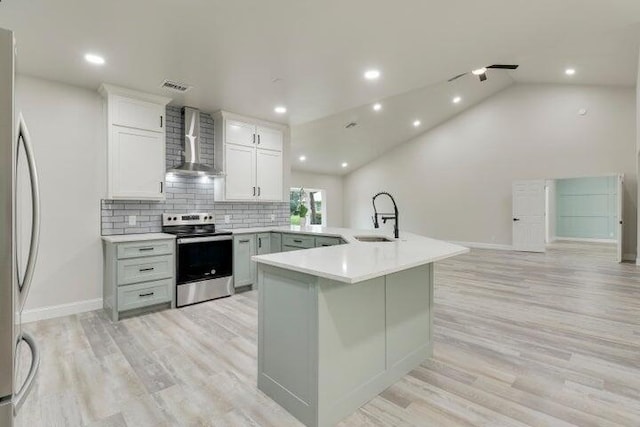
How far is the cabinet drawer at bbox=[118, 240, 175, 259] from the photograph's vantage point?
11.1 feet

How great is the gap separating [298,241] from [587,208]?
10688mm

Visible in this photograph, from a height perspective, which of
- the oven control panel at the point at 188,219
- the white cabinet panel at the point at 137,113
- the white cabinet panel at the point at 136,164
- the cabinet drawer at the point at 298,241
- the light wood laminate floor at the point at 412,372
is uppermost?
the white cabinet panel at the point at 137,113

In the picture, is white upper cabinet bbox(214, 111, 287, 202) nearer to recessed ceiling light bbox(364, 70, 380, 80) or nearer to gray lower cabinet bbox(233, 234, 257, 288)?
gray lower cabinet bbox(233, 234, 257, 288)

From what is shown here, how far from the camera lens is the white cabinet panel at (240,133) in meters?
4.61

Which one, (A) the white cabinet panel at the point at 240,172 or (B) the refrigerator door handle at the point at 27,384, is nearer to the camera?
(B) the refrigerator door handle at the point at 27,384

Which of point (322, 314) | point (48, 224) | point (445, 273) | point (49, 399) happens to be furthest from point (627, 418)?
point (48, 224)

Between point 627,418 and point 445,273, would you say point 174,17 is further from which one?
point 445,273

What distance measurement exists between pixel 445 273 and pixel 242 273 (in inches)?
136

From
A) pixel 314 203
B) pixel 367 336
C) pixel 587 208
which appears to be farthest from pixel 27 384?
pixel 587 208

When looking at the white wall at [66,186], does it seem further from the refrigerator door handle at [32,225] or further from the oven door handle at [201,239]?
the refrigerator door handle at [32,225]

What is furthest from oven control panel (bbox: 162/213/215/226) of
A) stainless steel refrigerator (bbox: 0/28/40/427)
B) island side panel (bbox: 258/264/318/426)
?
stainless steel refrigerator (bbox: 0/28/40/427)

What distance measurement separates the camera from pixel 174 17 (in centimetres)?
239

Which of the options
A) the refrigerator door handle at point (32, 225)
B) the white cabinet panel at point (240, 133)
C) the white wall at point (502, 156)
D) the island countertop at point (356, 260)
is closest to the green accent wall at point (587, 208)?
the white wall at point (502, 156)

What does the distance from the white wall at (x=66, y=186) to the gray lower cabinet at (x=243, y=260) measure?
1558 millimetres
